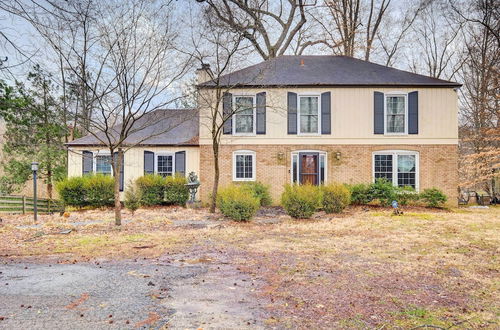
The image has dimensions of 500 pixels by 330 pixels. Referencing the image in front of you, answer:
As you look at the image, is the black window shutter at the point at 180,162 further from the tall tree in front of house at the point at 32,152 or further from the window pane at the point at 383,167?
the window pane at the point at 383,167

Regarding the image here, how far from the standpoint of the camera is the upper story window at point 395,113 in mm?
15945

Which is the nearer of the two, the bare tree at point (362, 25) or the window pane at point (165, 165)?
the window pane at point (165, 165)

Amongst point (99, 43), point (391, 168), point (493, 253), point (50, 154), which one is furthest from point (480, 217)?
point (50, 154)

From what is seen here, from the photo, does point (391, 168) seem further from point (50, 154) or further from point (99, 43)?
point (50, 154)

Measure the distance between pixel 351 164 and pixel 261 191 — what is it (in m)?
4.06

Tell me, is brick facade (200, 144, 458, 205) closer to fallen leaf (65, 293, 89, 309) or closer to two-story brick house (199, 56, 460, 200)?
two-story brick house (199, 56, 460, 200)

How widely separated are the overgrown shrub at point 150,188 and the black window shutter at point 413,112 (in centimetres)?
1061

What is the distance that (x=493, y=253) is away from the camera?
6.85 m

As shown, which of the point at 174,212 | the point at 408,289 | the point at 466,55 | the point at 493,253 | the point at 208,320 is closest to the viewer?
the point at 208,320

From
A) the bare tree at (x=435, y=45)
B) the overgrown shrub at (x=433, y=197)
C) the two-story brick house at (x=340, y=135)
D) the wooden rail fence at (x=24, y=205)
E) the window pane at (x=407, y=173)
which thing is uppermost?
the bare tree at (x=435, y=45)

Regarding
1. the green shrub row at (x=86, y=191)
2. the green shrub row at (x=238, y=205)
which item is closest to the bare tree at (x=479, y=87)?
the green shrub row at (x=238, y=205)

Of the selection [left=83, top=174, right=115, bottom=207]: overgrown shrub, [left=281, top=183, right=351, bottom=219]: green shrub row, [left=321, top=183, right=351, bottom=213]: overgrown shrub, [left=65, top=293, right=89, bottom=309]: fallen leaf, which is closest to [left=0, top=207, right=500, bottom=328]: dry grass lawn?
[left=321, top=183, right=351, bottom=213]: overgrown shrub

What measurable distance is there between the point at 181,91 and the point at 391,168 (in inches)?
370

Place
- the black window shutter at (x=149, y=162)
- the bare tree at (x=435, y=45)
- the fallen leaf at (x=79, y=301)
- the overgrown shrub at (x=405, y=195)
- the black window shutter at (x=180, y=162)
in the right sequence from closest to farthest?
1. the fallen leaf at (x=79, y=301)
2. the overgrown shrub at (x=405, y=195)
3. the black window shutter at (x=180, y=162)
4. the black window shutter at (x=149, y=162)
5. the bare tree at (x=435, y=45)
